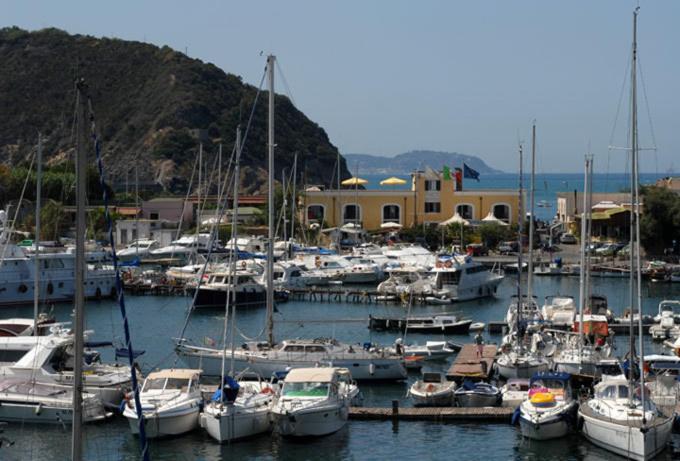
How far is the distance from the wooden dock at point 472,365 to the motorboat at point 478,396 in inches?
106

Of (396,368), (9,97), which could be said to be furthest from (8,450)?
(9,97)

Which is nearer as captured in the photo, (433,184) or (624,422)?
(624,422)

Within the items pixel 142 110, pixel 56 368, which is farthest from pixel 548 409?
pixel 142 110

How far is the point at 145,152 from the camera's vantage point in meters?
152

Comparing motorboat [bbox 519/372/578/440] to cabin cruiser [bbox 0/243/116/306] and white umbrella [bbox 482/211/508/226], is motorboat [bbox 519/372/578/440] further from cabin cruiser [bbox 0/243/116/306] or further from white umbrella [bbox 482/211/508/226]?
white umbrella [bbox 482/211/508/226]

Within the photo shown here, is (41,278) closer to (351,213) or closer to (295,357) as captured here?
(295,357)

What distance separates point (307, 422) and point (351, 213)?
6675 cm

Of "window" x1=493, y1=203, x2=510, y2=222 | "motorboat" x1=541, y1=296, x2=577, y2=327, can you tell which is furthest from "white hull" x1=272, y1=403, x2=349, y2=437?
"window" x1=493, y1=203, x2=510, y2=222

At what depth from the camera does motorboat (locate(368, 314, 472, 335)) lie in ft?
172

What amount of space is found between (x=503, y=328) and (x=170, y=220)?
5469 cm

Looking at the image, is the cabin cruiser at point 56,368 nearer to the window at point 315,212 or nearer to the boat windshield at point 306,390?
the boat windshield at point 306,390

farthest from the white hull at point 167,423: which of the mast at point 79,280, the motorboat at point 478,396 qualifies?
the mast at point 79,280

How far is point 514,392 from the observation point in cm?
3581

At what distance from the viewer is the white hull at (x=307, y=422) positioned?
105 ft
